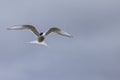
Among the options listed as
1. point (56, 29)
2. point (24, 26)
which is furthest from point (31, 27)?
point (56, 29)

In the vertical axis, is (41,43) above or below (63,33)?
below

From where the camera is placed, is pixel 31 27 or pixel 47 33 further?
pixel 31 27

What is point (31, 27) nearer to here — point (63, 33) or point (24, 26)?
point (24, 26)

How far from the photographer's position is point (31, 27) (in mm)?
18391

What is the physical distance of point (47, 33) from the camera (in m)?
17.1

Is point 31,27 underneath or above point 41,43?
above

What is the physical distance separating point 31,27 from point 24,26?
21.6 inches

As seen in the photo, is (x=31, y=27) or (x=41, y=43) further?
(x=31, y=27)

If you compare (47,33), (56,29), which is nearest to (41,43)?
(47,33)

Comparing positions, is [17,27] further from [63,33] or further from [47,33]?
[63,33]

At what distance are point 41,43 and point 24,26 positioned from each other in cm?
250

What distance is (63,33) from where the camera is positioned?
1773cm

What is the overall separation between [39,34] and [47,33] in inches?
33.7

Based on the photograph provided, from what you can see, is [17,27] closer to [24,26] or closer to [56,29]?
[24,26]
